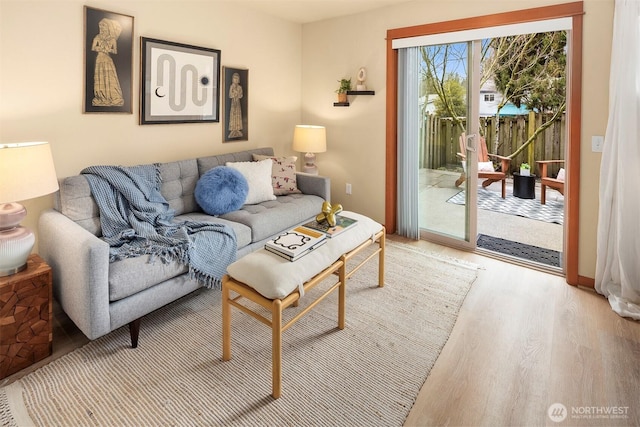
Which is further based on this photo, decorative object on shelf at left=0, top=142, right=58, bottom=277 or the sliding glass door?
the sliding glass door

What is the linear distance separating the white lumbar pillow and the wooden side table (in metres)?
1.64

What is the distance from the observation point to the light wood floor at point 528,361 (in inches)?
66.6

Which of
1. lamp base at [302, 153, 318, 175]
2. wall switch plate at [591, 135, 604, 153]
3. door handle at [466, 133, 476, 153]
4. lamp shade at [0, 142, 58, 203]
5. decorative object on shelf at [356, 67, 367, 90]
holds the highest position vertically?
A: decorative object on shelf at [356, 67, 367, 90]

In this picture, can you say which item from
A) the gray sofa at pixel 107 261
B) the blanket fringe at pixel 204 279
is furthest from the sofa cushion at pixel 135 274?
the blanket fringe at pixel 204 279

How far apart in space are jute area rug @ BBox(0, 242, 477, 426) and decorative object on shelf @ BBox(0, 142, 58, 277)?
599mm

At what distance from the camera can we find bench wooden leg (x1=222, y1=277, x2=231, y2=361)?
1970 millimetres

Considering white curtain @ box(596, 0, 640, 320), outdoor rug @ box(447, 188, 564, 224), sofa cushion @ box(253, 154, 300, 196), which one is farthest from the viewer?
outdoor rug @ box(447, 188, 564, 224)

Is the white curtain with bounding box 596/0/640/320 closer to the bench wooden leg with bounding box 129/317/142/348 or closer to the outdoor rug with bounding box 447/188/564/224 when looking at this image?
the outdoor rug with bounding box 447/188/564/224

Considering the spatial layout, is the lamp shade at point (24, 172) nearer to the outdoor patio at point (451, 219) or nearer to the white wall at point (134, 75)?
the white wall at point (134, 75)

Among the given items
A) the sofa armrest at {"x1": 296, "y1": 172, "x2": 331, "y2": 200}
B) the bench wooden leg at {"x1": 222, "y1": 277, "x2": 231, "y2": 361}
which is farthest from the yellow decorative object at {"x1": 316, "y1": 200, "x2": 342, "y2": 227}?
the sofa armrest at {"x1": 296, "y1": 172, "x2": 331, "y2": 200}

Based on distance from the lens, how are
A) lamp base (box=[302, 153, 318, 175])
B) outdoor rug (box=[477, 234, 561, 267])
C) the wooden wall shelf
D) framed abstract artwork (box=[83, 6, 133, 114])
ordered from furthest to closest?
lamp base (box=[302, 153, 318, 175]), the wooden wall shelf, outdoor rug (box=[477, 234, 561, 267]), framed abstract artwork (box=[83, 6, 133, 114])

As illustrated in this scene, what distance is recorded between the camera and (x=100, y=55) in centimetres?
273

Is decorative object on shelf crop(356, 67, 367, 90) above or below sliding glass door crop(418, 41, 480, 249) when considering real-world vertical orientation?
above

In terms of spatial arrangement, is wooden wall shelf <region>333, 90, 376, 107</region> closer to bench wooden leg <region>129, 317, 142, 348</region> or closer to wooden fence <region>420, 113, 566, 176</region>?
bench wooden leg <region>129, 317, 142, 348</region>
